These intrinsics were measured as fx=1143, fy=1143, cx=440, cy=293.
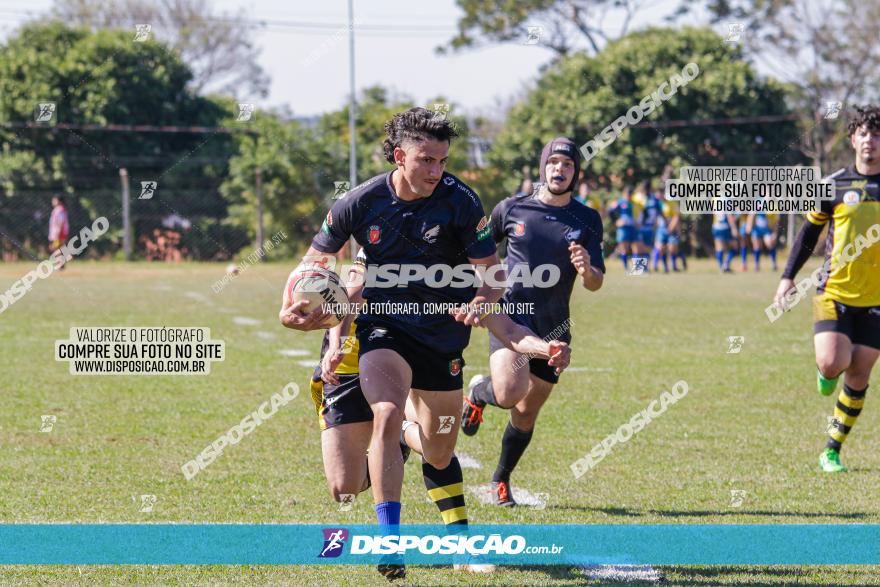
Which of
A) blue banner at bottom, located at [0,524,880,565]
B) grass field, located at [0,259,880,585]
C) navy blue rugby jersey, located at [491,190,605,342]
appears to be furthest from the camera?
navy blue rugby jersey, located at [491,190,605,342]

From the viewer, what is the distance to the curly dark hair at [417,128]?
5246mm

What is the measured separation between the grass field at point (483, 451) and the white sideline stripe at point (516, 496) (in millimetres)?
63

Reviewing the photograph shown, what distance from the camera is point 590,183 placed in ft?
124

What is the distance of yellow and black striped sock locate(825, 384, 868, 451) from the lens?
7855 mm

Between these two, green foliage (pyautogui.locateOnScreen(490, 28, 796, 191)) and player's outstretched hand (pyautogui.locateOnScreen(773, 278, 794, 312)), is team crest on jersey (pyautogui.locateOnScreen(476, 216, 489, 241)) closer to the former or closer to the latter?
player's outstretched hand (pyautogui.locateOnScreen(773, 278, 794, 312))

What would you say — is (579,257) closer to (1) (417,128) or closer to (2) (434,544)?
(1) (417,128)

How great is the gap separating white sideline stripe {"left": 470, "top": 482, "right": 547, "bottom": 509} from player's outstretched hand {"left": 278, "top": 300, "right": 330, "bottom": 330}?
2.08 meters

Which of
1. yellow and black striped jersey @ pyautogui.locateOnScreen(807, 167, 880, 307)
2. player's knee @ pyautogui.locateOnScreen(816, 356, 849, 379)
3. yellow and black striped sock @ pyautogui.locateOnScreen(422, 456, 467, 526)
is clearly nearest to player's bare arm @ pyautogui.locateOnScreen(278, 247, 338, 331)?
yellow and black striped sock @ pyautogui.locateOnScreen(422, 456, 467, 526)

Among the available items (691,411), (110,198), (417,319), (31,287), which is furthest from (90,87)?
(417,319)

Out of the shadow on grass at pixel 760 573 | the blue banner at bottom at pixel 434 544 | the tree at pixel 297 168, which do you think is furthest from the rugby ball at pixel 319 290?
the tree at pixel 297 168

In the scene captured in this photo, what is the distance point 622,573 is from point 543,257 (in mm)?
2471

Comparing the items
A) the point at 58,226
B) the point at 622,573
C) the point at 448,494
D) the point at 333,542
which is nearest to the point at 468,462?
the point at 448,494

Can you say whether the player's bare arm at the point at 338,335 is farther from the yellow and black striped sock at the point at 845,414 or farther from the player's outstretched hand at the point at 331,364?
the yellow and black striped sock at the point at 845,414

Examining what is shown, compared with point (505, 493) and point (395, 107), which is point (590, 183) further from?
point (505, 493)
